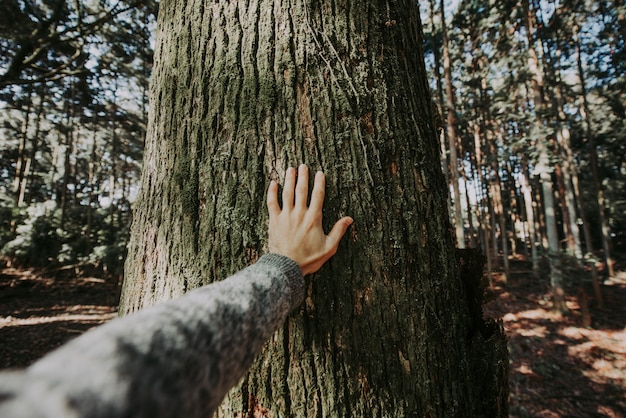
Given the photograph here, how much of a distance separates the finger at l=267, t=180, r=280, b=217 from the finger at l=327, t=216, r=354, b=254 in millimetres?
214

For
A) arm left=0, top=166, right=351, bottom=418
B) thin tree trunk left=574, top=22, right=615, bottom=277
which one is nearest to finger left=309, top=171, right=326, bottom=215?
arm left=0, top=166, right=351, bottom=418

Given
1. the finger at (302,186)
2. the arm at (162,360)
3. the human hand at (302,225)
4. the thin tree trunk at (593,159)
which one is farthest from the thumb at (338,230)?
the thin tree trunk at (593,159)

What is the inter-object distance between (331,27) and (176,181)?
2.89 feet

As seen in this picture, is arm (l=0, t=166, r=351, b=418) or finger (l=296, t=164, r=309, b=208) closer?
arm (l=0, t=166, r=351, b=418)

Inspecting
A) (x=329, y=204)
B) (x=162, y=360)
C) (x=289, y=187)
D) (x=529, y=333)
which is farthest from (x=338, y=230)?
(x=529, y=333)

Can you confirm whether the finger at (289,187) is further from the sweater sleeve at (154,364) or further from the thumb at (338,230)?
the sweater sleeve at (154,364)

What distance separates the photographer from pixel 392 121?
1299mm

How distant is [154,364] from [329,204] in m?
0.83

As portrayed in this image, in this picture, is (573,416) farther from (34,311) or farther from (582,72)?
(34,311)

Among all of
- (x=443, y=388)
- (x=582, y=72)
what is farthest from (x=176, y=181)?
(x=582, y=72)

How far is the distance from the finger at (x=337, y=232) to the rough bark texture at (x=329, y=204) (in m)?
0.05

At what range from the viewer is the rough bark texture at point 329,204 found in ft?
3.78

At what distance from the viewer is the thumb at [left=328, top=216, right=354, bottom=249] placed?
45.6 inches

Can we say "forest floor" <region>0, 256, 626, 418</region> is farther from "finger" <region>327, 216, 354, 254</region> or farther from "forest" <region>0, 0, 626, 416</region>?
"finger" <region>327, 216, 354, 254</region>
